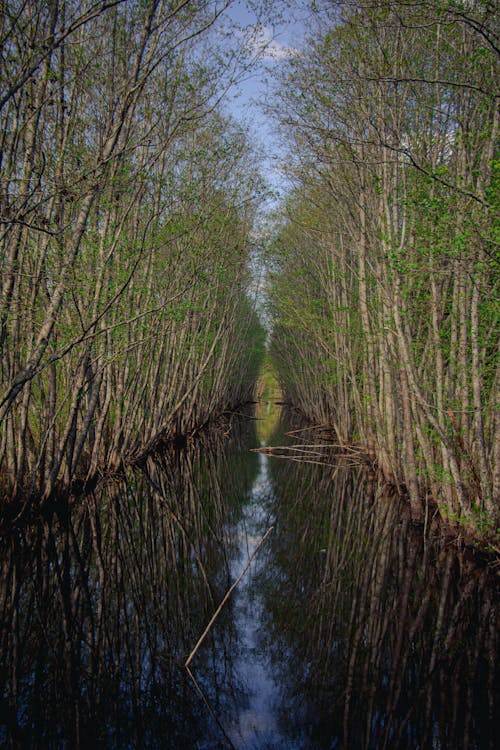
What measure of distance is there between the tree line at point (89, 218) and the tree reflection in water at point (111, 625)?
142 cm

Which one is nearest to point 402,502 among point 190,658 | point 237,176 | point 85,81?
point 190,658

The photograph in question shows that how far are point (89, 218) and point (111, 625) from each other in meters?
7.39

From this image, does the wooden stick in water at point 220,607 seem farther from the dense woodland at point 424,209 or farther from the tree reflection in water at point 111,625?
the dense woodland at point 424,209

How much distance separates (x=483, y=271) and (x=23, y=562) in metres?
6.73

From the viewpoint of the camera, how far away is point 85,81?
8414 mm

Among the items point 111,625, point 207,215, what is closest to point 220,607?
point 111,625

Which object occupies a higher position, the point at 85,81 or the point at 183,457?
the point at 85,81

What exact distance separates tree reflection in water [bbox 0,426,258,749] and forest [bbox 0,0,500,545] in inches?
54.0

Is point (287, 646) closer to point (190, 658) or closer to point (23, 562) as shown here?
point (190, 658)

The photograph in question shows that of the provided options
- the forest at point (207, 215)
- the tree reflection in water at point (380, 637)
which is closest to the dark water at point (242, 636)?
the tree reflection in water at point (380, 637)

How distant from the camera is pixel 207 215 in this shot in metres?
12.6

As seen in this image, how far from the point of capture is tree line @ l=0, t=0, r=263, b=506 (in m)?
6.07

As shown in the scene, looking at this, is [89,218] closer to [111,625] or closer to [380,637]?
[111,625]

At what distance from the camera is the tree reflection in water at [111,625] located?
3502 mm
